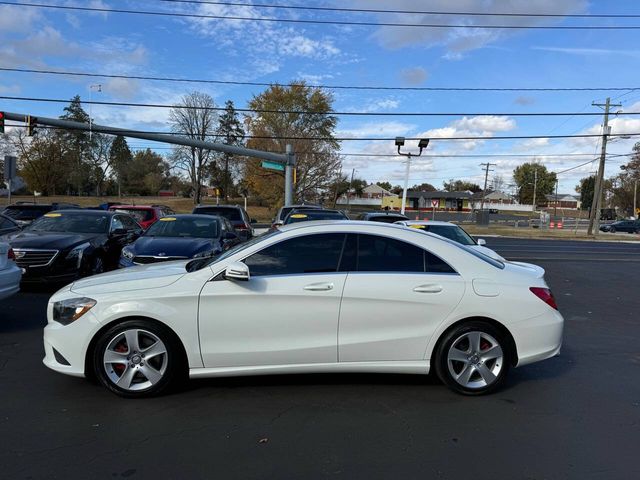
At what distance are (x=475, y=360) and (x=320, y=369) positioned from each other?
4.55ft

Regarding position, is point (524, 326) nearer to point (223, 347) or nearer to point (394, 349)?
point (394, 349)

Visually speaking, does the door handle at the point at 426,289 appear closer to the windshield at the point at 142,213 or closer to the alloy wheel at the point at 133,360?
the alloy wheel at the point at 133,360

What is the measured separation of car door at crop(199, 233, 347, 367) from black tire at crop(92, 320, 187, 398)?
0.30 metres

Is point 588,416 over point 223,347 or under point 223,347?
under

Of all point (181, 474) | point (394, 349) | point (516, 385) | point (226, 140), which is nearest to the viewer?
point (181, 474)

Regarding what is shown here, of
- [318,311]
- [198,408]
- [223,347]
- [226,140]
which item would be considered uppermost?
[226,140]

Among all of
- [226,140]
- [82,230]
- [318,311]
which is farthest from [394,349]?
[226,140]

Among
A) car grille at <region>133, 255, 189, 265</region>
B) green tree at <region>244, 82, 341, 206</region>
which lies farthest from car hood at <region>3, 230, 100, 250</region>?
green tree at <region>244, 82, 341, 206</region>

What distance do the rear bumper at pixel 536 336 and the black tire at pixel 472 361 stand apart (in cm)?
12

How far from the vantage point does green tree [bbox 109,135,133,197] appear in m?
89.9

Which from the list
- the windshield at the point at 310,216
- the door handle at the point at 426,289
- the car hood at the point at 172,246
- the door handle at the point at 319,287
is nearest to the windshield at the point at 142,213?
the windshield at the point at 310,216

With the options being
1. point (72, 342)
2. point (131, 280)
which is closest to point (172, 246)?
point (131, 280)

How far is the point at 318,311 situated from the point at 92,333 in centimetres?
189

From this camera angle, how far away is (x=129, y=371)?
421cm
